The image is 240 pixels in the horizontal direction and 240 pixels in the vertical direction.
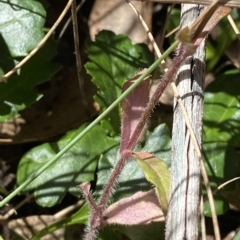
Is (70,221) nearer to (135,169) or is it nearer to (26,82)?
(135,169)

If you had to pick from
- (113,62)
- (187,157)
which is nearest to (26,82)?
(113,62)

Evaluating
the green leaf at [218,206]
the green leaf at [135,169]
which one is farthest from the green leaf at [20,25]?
the green leaf at [218,206]

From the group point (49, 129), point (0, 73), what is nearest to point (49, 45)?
point (0, 73)

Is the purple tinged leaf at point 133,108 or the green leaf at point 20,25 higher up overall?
the green leaf at point 20,25

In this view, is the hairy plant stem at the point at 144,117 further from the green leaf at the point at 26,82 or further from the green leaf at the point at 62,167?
the green leaf at the point at 26,82

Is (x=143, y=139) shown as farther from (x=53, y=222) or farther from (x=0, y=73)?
(x=0, y=73)

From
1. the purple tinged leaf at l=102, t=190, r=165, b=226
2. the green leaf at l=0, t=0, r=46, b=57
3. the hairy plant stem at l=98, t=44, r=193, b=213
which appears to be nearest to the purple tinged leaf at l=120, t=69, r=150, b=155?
the hairy plant stem at l=98, t=44, r=193, b=213
